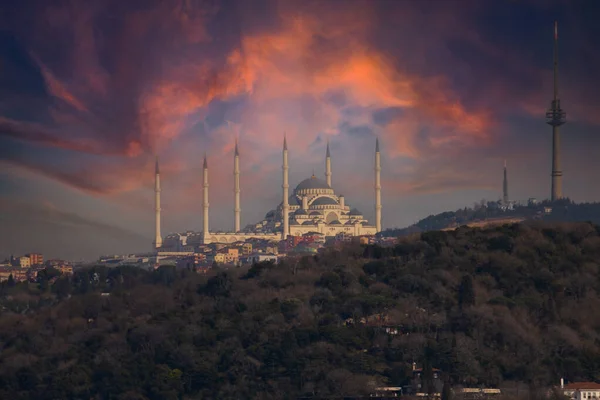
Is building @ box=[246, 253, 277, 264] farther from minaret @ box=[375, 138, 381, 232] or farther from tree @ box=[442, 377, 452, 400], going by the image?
tree @ box=[442, 377, 452, 400]

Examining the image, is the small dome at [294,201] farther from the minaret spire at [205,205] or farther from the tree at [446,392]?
the tree at [446,392]

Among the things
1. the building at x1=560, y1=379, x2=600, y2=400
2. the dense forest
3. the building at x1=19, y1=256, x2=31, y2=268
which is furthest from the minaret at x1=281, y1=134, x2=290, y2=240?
the building at x1=560, y1=379, x2=600, y2=400

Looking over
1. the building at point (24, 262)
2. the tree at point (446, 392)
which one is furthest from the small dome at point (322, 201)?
the tree at point (446, 392)

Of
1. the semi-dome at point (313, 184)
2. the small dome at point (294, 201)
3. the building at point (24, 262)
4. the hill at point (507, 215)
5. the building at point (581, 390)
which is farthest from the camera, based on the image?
the small dome at point (294, 201)

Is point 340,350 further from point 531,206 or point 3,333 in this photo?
point 531,206

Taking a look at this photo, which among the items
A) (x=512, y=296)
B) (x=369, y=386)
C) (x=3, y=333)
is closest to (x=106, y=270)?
(x=3, y=333)
